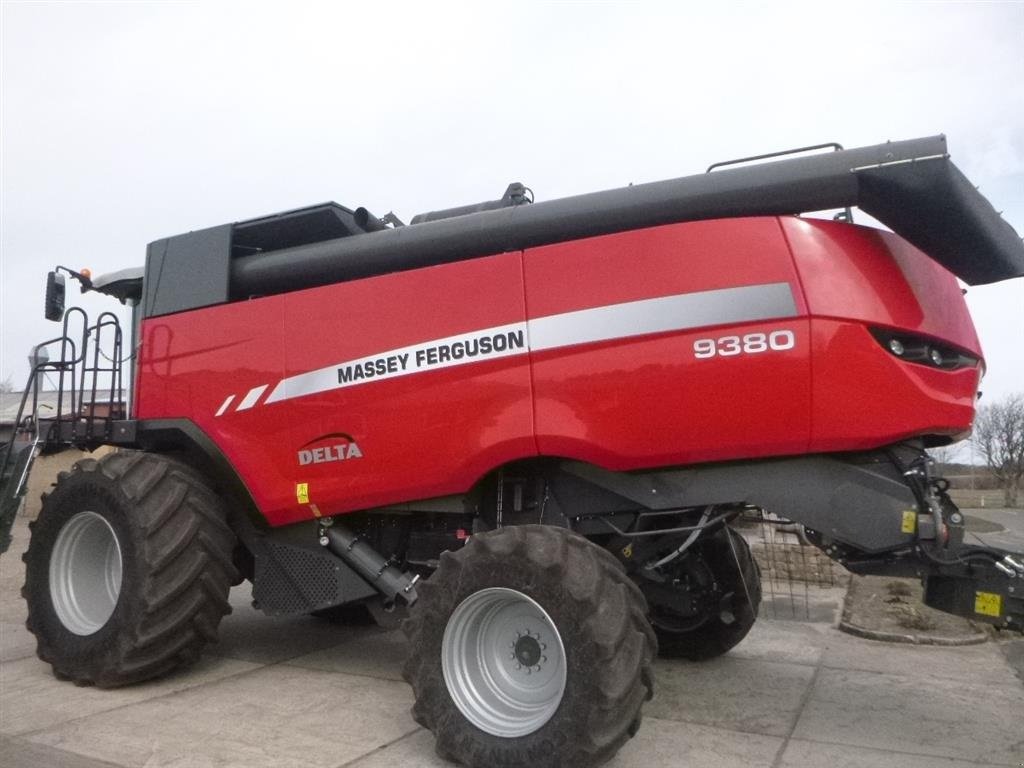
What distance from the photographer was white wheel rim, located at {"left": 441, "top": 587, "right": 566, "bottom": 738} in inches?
→ 164

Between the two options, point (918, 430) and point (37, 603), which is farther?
point (37, 603)

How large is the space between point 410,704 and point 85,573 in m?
2.53

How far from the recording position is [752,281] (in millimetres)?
4121

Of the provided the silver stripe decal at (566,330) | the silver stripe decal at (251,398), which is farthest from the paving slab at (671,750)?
the silver stripe decal at (251,398)

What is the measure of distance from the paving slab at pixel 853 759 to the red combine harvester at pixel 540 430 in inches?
28.1

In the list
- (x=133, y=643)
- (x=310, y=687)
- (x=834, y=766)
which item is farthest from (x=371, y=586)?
(x=834, y=766)

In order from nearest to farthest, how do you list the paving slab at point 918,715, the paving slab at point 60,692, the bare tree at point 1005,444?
1. the paving slab at point 918,715
2. the paving slab at point 60,692
3. the bare tree at point 1005,444

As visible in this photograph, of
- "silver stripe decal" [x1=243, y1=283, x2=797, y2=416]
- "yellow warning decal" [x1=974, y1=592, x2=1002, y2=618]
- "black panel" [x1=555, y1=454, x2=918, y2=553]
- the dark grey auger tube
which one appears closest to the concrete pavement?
"yellow warning decal" [x1=974, y1=592, x2=1002, y2=618]

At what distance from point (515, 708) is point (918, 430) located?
7.51 ft

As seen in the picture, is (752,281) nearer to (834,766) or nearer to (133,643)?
(834,766)

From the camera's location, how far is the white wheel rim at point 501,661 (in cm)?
417

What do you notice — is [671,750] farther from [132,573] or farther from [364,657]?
[132,573]

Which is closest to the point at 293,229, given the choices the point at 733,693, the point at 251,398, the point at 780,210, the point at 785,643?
the point at 251,398

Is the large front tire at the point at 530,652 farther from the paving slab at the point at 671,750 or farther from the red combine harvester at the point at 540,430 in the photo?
the paving slab at the point at 671,750
